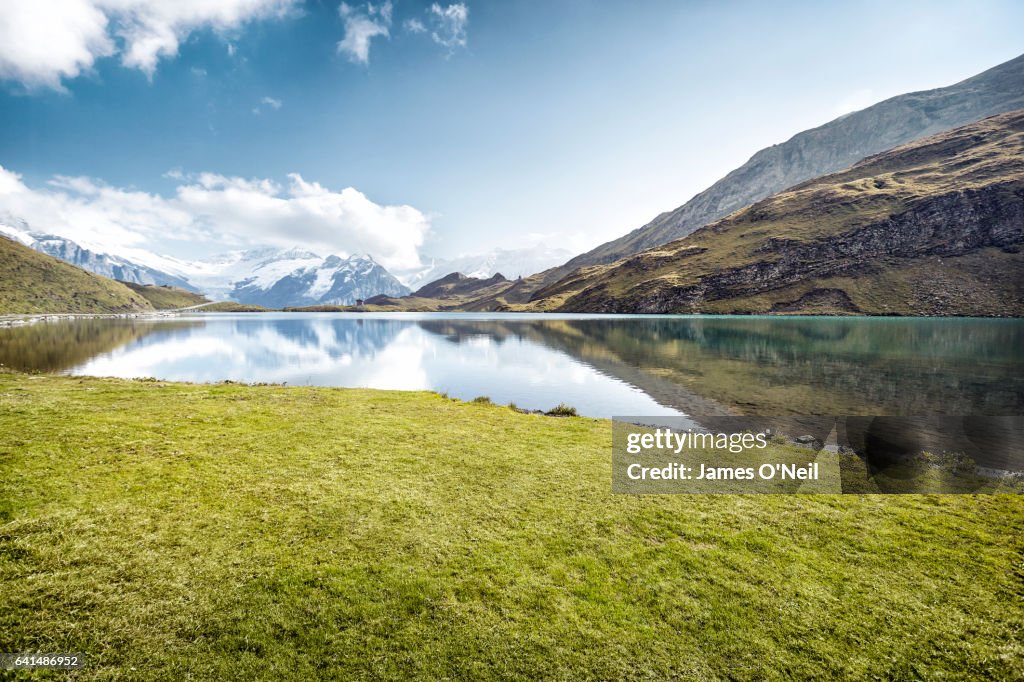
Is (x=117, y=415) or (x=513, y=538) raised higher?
(x=117, y=415)

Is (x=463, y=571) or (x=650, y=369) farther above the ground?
(x=463, y=571)

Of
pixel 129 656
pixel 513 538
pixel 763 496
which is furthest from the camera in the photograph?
pixel 763 496

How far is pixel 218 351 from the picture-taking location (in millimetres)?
80500

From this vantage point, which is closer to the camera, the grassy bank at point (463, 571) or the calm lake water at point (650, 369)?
the grassy bank at point (463, 571)

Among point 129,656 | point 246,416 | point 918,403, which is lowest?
point 918,403

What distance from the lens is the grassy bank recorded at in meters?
7.87

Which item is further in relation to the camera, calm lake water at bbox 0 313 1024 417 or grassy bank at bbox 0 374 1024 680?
calm lake water at bbox 0 313 1024 417

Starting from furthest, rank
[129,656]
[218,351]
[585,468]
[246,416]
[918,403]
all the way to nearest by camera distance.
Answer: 1. [218,351]
2. [918,403]
3. [246,416]
4. [585,468]
5. [129,656]

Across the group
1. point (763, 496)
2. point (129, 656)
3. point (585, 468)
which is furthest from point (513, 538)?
point (763, 496)

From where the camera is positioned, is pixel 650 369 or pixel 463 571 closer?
pixel 463 571

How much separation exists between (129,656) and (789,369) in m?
64.9

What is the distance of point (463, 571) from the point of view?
10.3 m

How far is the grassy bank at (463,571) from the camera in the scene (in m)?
7.87

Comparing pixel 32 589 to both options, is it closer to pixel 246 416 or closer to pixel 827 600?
pixel 246 416
